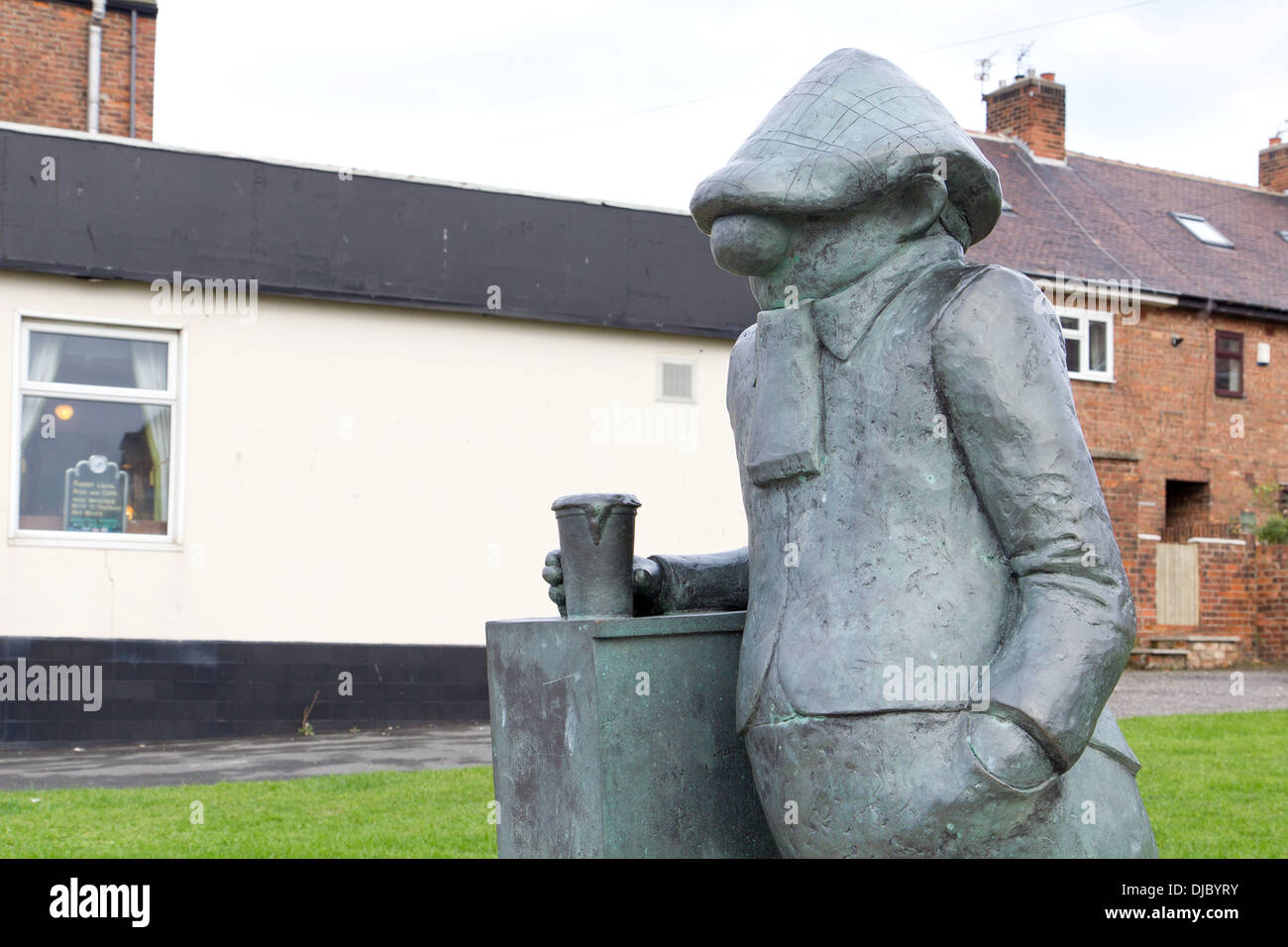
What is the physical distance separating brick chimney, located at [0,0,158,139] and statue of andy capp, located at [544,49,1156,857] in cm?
1930

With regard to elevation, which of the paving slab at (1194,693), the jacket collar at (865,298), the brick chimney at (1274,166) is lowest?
the paving slab at (1194,693)

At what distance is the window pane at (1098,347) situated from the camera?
2419 centimetres

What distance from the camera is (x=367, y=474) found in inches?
515

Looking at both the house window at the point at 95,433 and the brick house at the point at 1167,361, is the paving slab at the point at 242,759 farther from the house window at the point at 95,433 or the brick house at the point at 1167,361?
the brick house at the point at 1167,361

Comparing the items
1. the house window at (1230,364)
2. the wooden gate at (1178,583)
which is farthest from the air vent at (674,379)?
the house window at (1230,364)

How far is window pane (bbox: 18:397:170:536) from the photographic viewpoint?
40.1ft

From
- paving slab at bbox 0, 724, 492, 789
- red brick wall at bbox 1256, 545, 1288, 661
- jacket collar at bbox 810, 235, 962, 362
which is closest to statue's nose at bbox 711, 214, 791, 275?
jacket collar at bbox 810, 235, 962, 362

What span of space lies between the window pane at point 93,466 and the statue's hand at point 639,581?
34.1ft

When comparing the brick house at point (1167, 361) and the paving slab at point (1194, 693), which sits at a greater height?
the brick house at point (1167, 361)

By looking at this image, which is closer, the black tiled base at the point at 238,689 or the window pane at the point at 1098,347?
the black tiled base at the point at 238,689

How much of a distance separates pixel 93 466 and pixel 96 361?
858mm

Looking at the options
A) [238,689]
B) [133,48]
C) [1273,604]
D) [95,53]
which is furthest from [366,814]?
[1273,604]

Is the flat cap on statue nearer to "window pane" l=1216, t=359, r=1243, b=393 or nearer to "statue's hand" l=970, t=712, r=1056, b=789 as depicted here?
"statue's hand" l=970, t=712, r=1056, b=789

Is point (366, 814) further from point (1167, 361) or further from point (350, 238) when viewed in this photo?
point (1167, 361)
